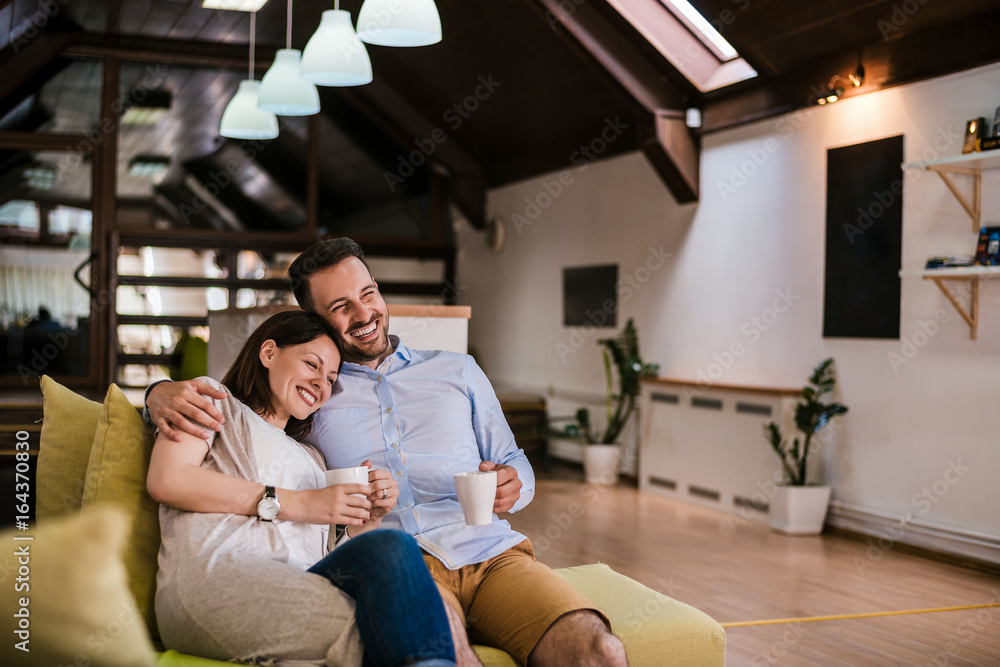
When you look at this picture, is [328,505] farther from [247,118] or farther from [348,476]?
[247,118]

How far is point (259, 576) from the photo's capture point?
1.54 metres

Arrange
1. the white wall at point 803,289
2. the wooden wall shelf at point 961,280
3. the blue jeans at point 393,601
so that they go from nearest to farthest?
the blue jeans at point 393,601, the wooden wall shelf at point 961,280, the white wall at point 803,289

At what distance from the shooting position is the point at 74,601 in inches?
38.8

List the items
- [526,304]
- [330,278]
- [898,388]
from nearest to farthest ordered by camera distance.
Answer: [330,278]
[898,388]
[526,304]

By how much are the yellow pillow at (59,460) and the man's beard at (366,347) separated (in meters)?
0.58

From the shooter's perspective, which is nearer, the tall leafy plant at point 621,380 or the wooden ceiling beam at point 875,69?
the wooden ceiling beam at point 875,69

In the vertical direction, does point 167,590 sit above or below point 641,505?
above

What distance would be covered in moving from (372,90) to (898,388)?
5.25 meters

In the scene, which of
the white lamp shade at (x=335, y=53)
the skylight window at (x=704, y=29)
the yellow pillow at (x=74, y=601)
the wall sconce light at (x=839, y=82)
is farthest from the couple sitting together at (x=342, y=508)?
the skylight window at (x=704, y=29)

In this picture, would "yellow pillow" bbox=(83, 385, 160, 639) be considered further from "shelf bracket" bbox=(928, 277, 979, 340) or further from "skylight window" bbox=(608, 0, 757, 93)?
"skylight window" bbox=(608, 0, 757, 93)

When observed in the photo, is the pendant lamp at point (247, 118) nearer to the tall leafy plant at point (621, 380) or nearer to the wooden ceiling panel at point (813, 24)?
the wooden ceiling panel at point (813, 24)

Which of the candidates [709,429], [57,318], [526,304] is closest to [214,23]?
[57,318]

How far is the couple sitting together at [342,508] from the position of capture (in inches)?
59.4

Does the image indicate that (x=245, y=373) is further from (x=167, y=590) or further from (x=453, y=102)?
(x=453, y=102)
